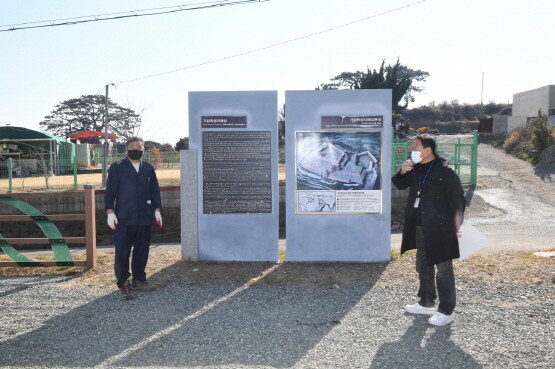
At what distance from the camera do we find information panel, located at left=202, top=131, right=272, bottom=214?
765 cm

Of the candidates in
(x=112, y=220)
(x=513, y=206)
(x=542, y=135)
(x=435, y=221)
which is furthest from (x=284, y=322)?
(x=542, y=135)

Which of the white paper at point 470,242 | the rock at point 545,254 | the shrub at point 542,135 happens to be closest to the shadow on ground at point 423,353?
the white paper at point 470,242

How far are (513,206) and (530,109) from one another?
86.1 feet

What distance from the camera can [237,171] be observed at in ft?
25.2

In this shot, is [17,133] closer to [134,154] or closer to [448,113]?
[134,154]

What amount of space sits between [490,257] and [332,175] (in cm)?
277

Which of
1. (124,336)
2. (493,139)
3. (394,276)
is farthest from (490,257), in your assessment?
(493,139)

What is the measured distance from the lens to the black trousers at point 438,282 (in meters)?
5.00

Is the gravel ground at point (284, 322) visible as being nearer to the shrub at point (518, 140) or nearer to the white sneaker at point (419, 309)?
the white sneaker at point (419, 309)

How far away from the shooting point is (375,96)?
24.6 feet

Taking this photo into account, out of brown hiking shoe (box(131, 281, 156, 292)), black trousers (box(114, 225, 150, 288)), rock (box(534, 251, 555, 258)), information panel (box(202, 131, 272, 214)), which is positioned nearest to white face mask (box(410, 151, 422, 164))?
information panel (box(202, 131, 272, 214))

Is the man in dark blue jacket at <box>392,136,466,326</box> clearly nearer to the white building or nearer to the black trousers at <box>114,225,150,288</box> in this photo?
the black trousers at <box>114,225,150,288</box>

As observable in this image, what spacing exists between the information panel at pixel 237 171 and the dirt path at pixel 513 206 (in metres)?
5.19

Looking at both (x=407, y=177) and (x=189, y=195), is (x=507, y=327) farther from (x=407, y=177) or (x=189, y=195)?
(x=189, y=195)
